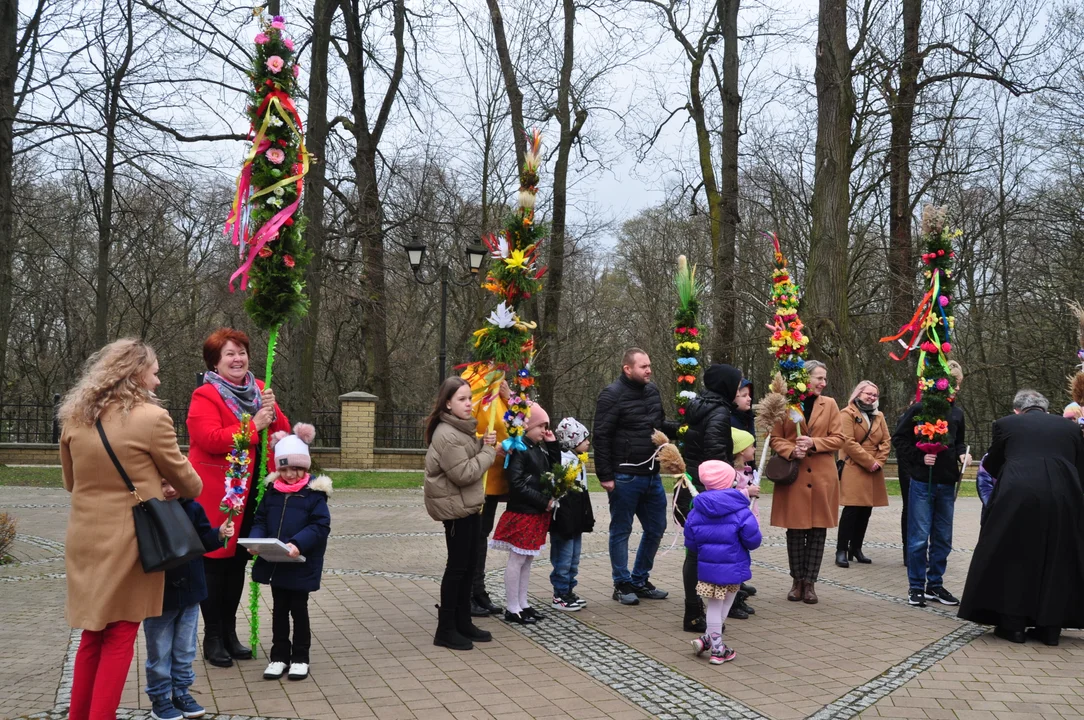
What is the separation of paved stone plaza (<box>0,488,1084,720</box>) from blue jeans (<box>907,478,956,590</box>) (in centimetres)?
32

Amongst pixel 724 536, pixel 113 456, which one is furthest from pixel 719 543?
pixel 113 456

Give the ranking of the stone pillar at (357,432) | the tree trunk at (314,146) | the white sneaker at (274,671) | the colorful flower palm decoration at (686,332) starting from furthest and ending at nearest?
the stone pillar at (357,432) → the tree trunk at (314,146) → the colorful flower palm decoration at (686,332) → the white sneaker at (274,671)

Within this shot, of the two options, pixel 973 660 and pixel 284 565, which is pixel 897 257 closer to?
pixel 973 660

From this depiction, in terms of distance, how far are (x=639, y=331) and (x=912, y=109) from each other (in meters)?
19.8

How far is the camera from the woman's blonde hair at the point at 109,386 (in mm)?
4363

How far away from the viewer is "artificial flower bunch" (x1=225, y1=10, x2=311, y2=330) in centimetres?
609

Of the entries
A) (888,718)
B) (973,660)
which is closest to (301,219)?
(888,718)

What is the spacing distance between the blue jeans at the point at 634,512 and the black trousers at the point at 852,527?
3.16 m

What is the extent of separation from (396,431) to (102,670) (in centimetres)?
1859

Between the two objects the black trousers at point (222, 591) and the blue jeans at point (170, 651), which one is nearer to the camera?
the blue jeans at point (170, 651)

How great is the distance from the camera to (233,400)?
5.87 meters

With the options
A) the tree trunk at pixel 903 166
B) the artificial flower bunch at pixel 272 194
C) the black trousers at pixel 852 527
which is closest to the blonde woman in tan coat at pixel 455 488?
the artificial flower bunch at pixel 272 194

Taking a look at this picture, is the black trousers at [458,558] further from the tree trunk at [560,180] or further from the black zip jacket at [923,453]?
the tree trunk at [560,180]

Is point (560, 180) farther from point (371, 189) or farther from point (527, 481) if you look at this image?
point (527, 481)
